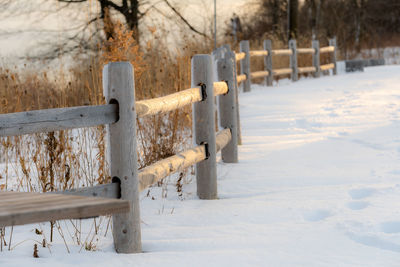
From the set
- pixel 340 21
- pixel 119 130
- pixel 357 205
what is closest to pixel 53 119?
pixel 119 130

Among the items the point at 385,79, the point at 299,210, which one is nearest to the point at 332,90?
the point at 385,79

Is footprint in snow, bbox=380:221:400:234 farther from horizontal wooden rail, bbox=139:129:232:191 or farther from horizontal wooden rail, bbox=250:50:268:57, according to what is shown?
horizontal wooden rail, bbox=250:50:268:57

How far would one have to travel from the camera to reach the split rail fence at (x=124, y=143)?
58.5 inches

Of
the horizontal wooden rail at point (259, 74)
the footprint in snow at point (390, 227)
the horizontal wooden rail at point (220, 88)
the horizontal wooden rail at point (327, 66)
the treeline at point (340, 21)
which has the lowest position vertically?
the footprint in snow at point (390, 227)

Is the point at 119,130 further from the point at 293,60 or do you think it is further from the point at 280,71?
the point at 293,60

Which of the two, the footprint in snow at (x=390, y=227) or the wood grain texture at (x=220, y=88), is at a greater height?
the wood grain texture at (x=220, y=88)

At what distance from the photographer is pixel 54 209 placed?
4.67ft

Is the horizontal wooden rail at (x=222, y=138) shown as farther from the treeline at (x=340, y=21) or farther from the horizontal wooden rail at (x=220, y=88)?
the treeline at (x=340, y=21)

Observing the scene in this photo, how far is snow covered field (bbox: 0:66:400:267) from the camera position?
2930 mm

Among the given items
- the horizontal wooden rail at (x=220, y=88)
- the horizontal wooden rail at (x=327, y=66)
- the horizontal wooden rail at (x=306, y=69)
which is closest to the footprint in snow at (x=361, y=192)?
the horizontal wooden rail at (x=220, y=88)

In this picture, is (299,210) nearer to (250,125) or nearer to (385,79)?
(250,125)

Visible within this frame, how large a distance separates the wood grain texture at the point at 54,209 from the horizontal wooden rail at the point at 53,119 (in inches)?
45.5

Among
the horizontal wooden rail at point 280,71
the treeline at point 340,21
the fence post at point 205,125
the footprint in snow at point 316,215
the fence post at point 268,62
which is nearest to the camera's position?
the footprint in snow at point 316,215

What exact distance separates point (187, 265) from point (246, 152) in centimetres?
340
